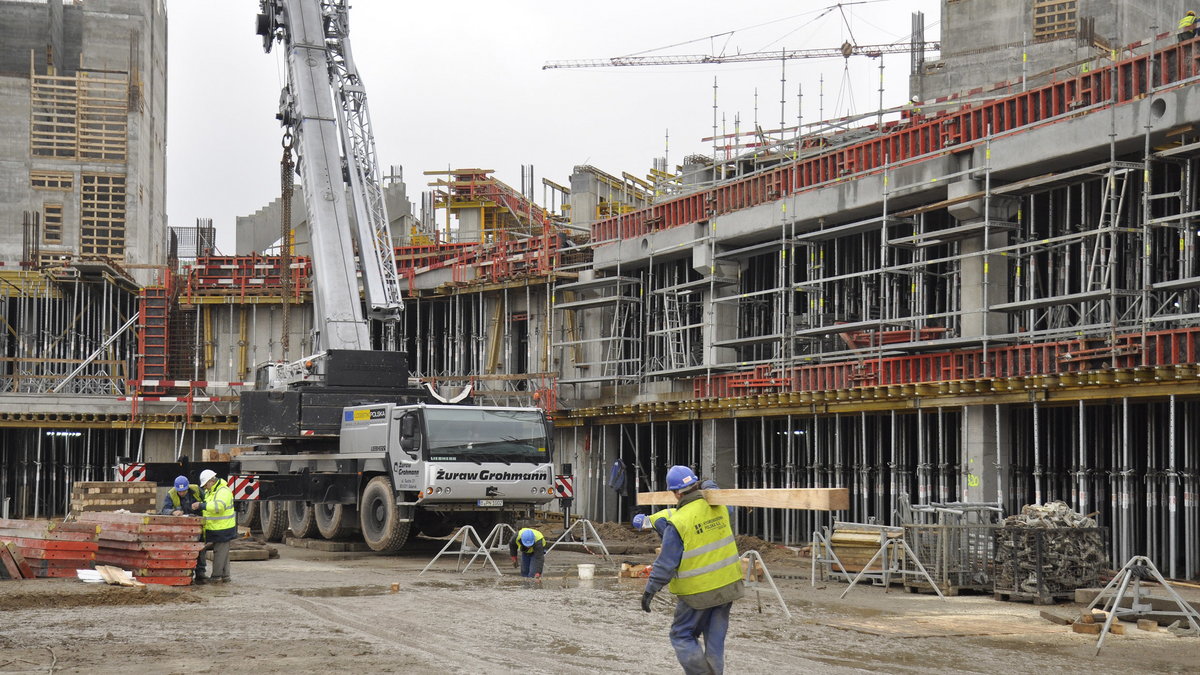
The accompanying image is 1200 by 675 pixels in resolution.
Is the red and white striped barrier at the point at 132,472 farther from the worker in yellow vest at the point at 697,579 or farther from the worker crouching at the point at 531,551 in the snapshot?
the worker in yellow vest at the point at 697,579

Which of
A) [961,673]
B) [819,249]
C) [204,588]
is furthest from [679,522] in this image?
[819,249]

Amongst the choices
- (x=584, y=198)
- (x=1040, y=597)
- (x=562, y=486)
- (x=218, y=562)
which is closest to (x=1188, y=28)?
(x=1040, y=597)

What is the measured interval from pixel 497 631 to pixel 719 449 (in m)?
16.9

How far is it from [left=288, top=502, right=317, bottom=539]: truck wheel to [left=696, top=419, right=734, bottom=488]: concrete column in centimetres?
869

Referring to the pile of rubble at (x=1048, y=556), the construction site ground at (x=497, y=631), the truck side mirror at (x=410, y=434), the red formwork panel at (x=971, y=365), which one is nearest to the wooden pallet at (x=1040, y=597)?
the pile of rubble at (x=1048, y=556)

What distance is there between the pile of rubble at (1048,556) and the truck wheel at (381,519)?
9.44 metres

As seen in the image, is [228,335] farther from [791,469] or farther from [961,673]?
[961,673]

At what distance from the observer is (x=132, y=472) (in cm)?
2644

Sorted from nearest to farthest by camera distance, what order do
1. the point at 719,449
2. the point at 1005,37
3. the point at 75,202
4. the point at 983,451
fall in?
the point at 983,451, the point at 719,449, the point at 1005,37, the point at 75,202

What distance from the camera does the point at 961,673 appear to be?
11289 mm

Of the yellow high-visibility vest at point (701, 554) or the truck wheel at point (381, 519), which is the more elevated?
the yellow high-visibility vest at point (701, 554)

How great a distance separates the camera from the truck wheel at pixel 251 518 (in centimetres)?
2902

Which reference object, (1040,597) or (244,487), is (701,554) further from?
(244,487)

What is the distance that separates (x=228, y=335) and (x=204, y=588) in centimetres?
2441
